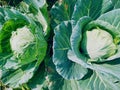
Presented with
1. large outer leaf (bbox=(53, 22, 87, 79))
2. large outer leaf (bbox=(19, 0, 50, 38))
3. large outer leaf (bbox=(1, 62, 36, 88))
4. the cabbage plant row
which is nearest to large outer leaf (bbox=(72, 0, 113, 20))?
the cabbage plant row

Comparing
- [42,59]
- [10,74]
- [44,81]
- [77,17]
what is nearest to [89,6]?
[77,17]

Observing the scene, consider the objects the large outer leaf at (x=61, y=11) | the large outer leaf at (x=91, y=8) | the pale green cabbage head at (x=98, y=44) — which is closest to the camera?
the pale green cabbage head at (x=98, y=44)

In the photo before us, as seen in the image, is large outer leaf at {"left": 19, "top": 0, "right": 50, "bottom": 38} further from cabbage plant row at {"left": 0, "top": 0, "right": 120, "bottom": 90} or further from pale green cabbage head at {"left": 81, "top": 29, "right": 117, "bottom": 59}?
pale green cabbage head at {"left": 81, "top": 29, "right": 117, "bottom": 59}

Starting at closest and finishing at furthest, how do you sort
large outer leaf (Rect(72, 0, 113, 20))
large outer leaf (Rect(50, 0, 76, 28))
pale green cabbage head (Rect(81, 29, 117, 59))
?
pale green cabbage head (Rect(81, 29, 117, 59)) < large outer leaf (Rect(72, 0, 113, 20)) < large outer leaf (Rect(50, 0, 76, 28))

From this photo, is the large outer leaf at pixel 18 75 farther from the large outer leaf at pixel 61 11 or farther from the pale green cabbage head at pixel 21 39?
the large outer leaf at pixel 61 11

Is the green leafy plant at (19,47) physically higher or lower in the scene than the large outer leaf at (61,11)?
lower

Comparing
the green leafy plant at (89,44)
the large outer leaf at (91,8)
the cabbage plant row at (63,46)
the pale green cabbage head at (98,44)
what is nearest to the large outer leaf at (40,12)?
the cabbage plant row at (63,46)

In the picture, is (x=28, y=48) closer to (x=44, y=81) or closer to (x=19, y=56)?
(x=19, y=56)

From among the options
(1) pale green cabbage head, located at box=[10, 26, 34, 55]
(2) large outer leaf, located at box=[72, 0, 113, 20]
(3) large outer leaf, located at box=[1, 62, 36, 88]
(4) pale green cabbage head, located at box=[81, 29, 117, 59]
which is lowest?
(3) large outer leaf, located at box=[1, 62, 36, 88]
